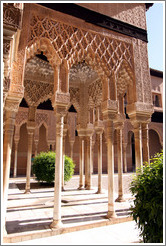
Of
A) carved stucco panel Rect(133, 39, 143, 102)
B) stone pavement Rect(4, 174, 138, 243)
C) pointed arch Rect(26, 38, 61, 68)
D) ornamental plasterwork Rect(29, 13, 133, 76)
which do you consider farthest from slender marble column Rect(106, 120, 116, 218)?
pointed arch Rect(26, 38, 61, 68)

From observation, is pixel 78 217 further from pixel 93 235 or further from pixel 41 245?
pixel 41 245

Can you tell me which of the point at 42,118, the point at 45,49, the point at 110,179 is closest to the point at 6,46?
the point at 45,49

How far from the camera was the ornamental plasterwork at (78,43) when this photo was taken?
4.28m

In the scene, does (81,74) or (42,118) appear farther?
(42,118)

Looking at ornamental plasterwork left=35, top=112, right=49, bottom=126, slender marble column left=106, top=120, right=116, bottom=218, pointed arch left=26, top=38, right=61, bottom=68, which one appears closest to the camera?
pointed arch left=26, top=38, right=61, bottom=68

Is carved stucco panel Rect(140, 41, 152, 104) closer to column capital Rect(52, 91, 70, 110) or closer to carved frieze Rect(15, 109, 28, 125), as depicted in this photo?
column capital Rect(52, 91, 70, 110)

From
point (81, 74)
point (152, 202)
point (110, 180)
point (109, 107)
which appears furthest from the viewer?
point (81, 74)

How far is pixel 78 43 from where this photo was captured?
4680 mm

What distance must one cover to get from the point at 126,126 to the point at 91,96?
10.3 metres

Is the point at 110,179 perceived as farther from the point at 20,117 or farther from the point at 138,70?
the point at 20,117

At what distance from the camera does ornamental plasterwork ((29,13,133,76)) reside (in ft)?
A: 14.0

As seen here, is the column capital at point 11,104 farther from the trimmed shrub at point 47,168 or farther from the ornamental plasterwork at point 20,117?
the ornamental plasterwork at point 20,117

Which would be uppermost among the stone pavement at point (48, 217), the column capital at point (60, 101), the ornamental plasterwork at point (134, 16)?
the ornamental plasterwork at point (134, 16)

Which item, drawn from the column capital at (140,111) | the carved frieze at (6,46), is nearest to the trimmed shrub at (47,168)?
the column capital at (140,111)
